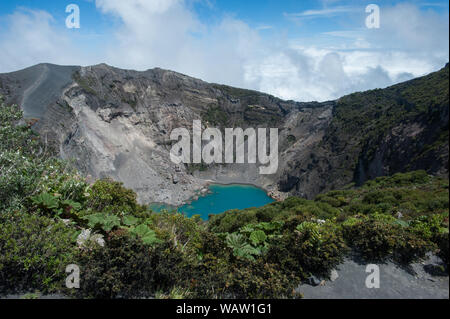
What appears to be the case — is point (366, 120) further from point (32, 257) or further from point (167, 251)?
point (32, 257)

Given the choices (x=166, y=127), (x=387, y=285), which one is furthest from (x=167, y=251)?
(x=166, y=127)

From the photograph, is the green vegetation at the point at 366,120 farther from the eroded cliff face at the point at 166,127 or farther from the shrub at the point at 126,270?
the shrub at the point at 126,270

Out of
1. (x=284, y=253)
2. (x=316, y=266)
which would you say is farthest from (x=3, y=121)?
(x=316, y=266)

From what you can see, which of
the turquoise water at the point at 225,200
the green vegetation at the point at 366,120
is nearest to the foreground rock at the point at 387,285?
the green vegetation at the point at 366,120

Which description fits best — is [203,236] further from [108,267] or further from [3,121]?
[3,121]
